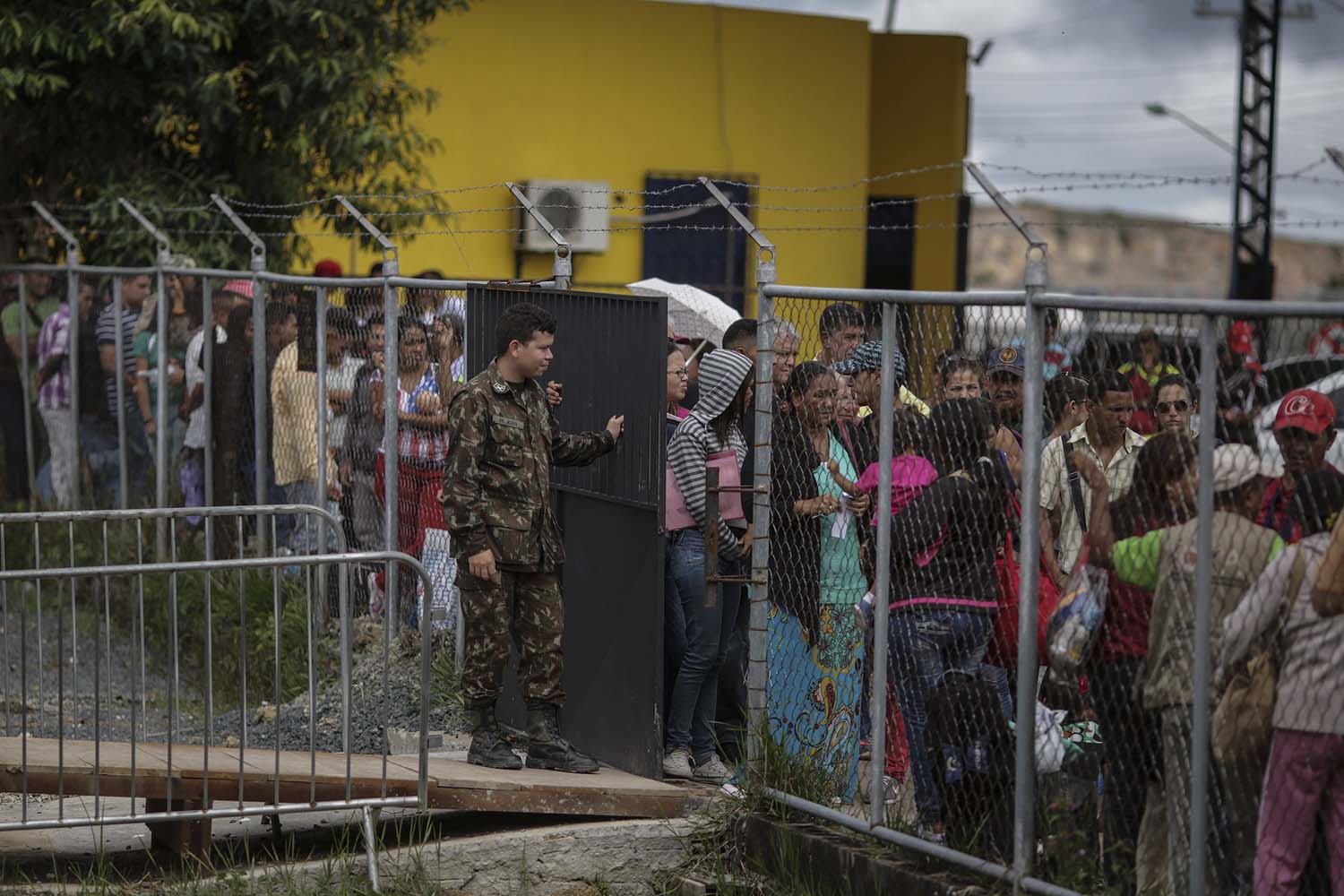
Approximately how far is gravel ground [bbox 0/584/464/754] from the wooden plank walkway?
3.30 feet

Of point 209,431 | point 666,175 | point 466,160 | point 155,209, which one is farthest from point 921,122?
point 209,431

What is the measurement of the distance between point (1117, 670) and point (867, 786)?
1555 mm

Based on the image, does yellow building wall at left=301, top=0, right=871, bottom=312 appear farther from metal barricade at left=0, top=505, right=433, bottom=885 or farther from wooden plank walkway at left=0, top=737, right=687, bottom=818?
wooden plank walkway at left=0, top=737, right=687, bottom=818

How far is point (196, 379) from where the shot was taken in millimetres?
12273

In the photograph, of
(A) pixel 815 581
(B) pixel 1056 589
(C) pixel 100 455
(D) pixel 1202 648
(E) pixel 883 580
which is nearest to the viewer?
(D) pixel 1202 648

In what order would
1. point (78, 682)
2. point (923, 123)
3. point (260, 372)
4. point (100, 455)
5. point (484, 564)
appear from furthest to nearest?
point (923, 123)
point (100, 455)
point (260, 372)
point (78, 682)
point (484, 564)

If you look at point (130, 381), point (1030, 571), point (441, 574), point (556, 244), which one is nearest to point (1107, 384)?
point (1030, 571)

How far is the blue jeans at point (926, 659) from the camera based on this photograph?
6.40m

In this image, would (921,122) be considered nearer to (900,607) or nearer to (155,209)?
(155,209)

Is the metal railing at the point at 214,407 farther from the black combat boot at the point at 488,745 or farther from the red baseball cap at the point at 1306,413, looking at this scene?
the red baseball cap at the point at 1306,413

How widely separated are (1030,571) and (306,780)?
2.84m

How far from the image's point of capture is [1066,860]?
18.6ft

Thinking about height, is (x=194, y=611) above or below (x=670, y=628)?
below

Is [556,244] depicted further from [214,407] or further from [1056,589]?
[214,407]
